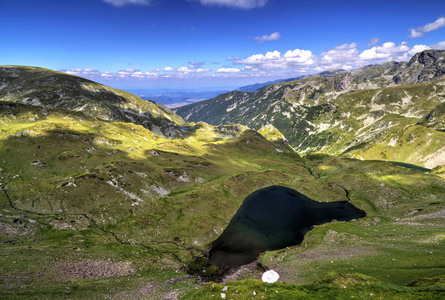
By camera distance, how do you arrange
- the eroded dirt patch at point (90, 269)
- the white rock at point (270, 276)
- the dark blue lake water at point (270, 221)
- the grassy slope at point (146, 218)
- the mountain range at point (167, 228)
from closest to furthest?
the mountain range at point (167, 228), the eroded dirt patch at point (90, 269), the grassy slope at point (146, 218), the white rock at point (270, 276), the dark blue lake water at point (270, 221)

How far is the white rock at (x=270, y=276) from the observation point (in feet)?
216

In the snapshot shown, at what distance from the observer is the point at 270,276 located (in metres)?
67.5

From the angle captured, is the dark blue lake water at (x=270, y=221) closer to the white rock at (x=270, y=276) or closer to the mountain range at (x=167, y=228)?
the mountain range at (x=167, y=228)

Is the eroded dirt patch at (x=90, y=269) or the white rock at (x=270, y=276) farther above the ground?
the eroded dirt patch at (x=90, y=269)

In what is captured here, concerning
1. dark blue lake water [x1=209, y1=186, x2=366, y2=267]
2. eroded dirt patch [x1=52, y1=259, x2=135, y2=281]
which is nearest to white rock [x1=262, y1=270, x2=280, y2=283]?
dark blue lake water [x1=209, y1=186, x2=366, y2=267]

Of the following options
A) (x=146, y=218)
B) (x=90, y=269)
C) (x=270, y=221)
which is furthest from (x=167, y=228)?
(x=270, y=221)

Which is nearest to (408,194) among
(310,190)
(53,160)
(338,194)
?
(338,194)

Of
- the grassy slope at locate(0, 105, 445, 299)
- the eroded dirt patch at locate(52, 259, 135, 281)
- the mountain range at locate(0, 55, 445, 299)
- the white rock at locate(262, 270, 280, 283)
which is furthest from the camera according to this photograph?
the white rock at locate(262, 270, 280, 283)

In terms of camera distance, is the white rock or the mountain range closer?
the mountain range

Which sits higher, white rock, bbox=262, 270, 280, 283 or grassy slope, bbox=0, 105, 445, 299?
grassy slope, bbox=0, 105, 445, 299

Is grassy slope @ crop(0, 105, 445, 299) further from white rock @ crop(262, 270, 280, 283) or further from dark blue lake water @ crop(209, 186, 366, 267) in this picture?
dark blue lake water @ crop(209, 186, 366, 267)

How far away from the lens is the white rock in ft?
216

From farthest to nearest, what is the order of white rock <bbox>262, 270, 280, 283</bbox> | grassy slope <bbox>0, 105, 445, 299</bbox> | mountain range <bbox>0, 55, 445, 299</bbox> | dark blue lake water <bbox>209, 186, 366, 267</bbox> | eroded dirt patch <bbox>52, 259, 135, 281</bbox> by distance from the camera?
dark blue lake water <bbox>209, 186, 366, 267</bbox> → white rock <bbox>262, 270, 280, 283</bbox> → grassy slope <bbox>0, 105, 445, 299</bbox> → eroded dirt patch <bbox>52, 259, 135, 281</bbox> → mountain range <bbox>0, 55, 445, 299</bbox>

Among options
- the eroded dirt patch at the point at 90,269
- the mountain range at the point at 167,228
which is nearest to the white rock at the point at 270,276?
the mountain range at the point at 167,228
